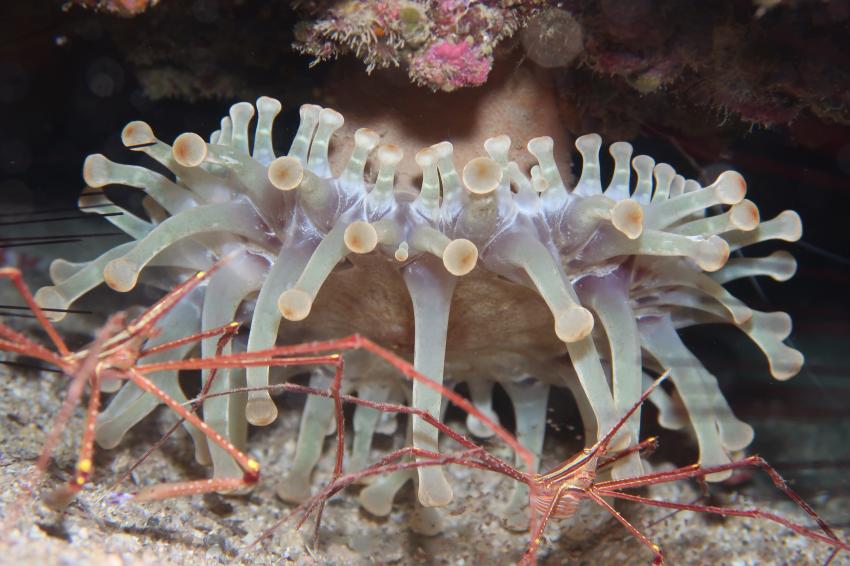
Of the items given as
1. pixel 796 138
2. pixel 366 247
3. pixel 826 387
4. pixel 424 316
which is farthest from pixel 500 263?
pixel 826 387

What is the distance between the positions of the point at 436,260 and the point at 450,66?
736mm

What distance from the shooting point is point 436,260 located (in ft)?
7.40

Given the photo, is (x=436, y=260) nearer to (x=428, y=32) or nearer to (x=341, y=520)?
(x=428, y=32)

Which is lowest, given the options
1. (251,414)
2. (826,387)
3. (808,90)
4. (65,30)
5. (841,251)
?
(826,387)

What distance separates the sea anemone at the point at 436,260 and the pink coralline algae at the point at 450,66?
346 millimetres

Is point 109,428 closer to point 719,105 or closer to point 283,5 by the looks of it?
point 283,5

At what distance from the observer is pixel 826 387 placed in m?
3.77

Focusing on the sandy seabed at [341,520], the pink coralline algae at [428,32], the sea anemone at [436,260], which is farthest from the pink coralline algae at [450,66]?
the sandy seabed at [341,520]

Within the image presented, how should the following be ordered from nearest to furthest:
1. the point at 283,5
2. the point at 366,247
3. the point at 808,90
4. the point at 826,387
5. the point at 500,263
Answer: the point at 366,247 → the point at 500,263 → the point at 808,90 → the point at 283,5 → the point at 826,387

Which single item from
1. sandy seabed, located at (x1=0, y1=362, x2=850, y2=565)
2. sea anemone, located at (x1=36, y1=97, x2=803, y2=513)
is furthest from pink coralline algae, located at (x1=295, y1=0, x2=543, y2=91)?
sandy seabed, located at (x1=0, y1=362, x2=850, y2=565)

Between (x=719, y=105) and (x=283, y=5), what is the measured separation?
214 centimetres

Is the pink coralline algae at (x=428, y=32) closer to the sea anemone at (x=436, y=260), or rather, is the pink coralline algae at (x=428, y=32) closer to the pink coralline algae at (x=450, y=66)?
the pink coralline algae at (x=450, y=66)

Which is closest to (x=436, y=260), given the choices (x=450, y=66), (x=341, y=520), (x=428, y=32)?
(x=450, y=66)

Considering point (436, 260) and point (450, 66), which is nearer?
point (436, 260)
